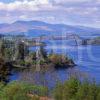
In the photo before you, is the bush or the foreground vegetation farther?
the bush

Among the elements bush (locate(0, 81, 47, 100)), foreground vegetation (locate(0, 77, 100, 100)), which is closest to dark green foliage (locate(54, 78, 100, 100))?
foreground vegetation (locate(0, 77, 100, 100))

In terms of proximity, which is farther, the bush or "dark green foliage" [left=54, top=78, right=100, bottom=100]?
the bush

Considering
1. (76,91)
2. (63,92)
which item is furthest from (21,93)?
(76,91)

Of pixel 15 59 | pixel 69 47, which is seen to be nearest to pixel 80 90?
pixel 15 59

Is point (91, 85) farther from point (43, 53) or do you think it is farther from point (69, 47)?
point (69, 47)

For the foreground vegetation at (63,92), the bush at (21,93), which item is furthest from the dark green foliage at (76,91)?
the bush at (21,93)

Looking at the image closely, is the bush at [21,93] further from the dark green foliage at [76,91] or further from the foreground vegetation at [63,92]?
the dark green foliage at [76,91]

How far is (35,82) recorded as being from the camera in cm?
1248

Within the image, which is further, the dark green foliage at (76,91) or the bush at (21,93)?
the bush at (21,93)

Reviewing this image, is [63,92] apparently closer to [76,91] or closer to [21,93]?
[76,91]

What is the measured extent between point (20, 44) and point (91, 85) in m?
39.1

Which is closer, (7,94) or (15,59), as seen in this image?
(7,94)

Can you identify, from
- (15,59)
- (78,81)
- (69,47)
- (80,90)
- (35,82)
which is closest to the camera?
(80,90)

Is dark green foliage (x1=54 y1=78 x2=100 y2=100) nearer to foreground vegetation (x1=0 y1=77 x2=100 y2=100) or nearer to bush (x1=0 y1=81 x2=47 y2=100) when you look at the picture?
foreground vegetation (x1=0 y1=77 x2=100 y2=100)
